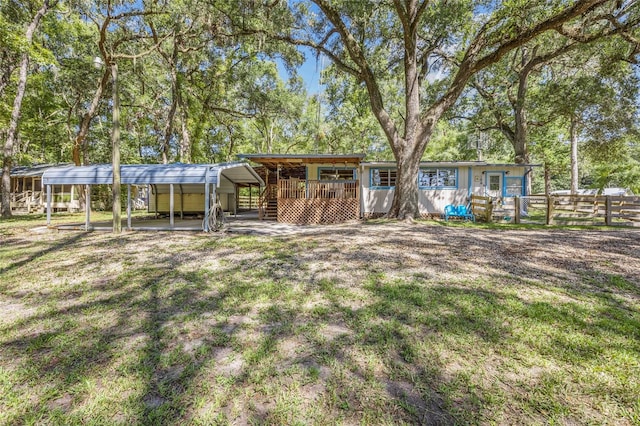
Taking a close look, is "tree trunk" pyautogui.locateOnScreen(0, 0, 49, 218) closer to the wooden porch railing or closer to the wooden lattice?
the wooden porch railing

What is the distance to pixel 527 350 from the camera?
7.72ft

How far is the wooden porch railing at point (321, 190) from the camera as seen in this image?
489 inches

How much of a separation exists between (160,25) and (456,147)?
2984cm

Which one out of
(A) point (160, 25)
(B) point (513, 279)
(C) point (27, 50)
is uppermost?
(A) point (160, 25)

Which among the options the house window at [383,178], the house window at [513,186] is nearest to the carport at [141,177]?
the house window at [383,178]

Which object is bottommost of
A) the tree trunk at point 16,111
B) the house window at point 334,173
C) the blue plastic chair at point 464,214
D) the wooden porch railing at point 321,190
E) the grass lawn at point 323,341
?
the grass lawn at point 323,341

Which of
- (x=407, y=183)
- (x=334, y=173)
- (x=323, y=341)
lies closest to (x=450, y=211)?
(x=407, y=183)

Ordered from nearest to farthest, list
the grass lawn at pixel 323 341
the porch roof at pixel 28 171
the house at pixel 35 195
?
the grass lawn at pixel 323 341
the porch roof at pixel 28 171
the house at pixel 35 195

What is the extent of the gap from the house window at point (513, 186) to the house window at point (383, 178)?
20.8 feet

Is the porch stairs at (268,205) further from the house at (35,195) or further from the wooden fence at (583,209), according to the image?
the house at (35,195)

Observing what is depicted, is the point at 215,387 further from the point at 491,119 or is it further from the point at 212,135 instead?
the point at 212,135

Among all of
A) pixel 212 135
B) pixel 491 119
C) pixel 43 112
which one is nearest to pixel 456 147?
pixel 491 119

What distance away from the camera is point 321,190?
12.5m

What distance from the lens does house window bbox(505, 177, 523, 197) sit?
572 inches
